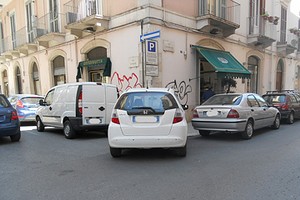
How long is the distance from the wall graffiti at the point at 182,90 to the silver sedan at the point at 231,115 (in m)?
2.97

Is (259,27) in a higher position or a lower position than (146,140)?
higher

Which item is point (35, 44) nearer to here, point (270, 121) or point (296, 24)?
point (270, 121)

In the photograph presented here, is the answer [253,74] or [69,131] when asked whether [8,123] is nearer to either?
[69,131]

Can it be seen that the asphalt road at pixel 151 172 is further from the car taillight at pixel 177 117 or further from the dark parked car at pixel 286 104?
the dark parked car at pixel 286 104

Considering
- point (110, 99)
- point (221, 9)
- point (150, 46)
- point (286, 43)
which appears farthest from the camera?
point (286, 43)

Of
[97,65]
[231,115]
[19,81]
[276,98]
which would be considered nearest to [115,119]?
Result: [231,115]

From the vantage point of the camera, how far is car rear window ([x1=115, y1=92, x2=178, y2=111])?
5.51 meters

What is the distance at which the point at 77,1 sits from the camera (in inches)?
528

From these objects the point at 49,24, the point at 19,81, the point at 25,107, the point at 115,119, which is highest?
the point at 49,24

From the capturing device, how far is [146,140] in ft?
17.4

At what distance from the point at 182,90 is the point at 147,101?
21.0ft

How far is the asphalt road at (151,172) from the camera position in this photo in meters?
3.78

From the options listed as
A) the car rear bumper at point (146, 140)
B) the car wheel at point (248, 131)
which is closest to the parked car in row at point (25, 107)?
the car rear bumper at point (146, 140)

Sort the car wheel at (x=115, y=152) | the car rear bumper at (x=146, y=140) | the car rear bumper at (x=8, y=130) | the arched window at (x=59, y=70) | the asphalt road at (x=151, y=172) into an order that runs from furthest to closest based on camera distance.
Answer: the arched window at (x=59, y=70)
the car rear bumper at (x=8, y=130)
the car wheel at (x=115, y=152)
the car rear bumper at (x=146, y=140)
the asphalt road at (x=151, y=172)
